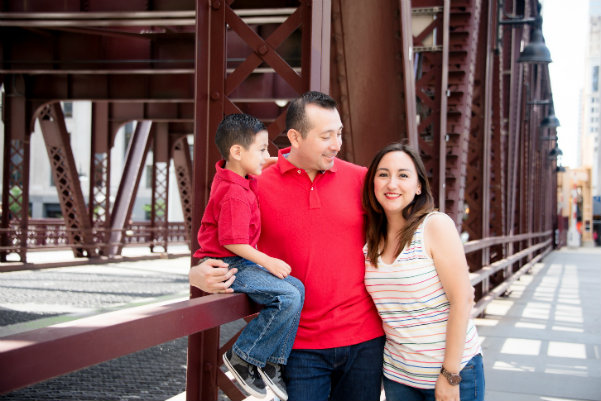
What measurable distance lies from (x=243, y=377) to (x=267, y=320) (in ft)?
0.86

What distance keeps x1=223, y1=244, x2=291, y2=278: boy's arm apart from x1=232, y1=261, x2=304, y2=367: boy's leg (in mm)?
46

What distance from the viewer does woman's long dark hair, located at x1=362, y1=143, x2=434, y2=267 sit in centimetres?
292

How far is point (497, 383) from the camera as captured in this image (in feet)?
21.9

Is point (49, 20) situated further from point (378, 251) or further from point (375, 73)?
point (378, 251)

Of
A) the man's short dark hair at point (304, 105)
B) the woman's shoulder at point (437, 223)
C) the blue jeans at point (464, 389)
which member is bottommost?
the blue jeans at point (464, 389)

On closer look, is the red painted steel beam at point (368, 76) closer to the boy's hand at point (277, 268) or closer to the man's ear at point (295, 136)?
the man's ear at point (295, 136)

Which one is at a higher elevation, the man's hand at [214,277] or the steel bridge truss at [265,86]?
the steel bridge truss at [265,86]

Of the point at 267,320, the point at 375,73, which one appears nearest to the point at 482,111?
the point at 375,73

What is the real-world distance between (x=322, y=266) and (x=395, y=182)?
0.49 metres

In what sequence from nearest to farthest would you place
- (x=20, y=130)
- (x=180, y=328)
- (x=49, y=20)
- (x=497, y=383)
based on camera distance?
(x=180, y=328)
(x=497, y=383)
(x=49, y=20)
(x=20, y=130)

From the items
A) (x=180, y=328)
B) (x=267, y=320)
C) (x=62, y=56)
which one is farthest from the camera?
(x=62, y=56)

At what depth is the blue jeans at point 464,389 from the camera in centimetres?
287

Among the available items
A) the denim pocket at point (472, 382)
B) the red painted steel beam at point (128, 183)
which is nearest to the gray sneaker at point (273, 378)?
the denim pocket at point (472, 382)

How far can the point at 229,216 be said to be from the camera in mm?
2766
